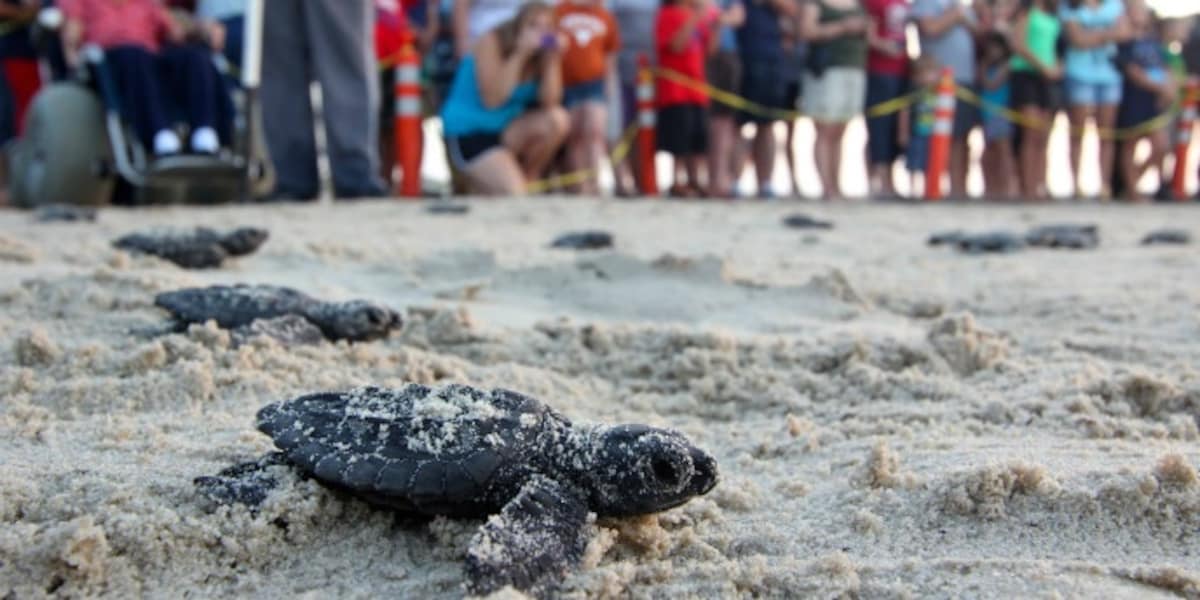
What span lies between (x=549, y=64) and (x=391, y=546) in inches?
189

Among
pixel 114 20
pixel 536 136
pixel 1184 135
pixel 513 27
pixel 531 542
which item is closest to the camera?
pixel 531 542

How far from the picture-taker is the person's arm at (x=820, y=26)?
668 cm

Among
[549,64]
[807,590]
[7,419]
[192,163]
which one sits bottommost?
[807,590]

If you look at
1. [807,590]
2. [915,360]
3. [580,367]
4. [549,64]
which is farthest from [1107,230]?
[807,590]

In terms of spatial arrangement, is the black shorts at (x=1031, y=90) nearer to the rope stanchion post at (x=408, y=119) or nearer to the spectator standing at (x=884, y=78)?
the spectator standing at (x=884, y=78)

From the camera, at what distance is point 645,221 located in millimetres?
4770

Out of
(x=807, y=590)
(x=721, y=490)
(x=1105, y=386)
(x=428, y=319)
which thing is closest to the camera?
(x=807, y=590)

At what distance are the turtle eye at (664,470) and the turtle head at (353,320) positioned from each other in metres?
0.92

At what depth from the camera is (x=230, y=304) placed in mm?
1950

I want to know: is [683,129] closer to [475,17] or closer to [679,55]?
[679,55]

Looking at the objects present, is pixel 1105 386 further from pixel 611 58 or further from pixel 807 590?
pixel 611 58

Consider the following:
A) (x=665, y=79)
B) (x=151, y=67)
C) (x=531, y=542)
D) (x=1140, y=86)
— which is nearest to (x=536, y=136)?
(x=665, y=79)

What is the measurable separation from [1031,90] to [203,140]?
534 cm

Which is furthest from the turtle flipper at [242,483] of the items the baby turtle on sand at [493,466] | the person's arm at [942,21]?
the person's arm at [942,21]
